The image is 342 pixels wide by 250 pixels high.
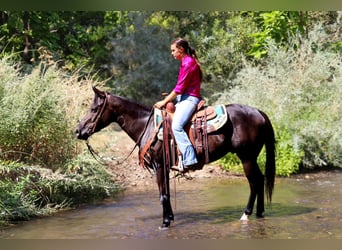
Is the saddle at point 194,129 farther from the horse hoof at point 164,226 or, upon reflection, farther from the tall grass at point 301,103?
the tall grass at point 301,103

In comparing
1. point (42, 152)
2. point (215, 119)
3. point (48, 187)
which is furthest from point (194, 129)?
point (42, 152)

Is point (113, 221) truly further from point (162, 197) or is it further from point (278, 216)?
point (278, 216)

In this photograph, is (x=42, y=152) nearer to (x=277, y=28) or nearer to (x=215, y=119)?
(x=215, y=119)

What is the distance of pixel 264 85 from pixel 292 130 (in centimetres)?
131

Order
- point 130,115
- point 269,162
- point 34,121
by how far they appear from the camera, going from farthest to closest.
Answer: point 34,121
point 269,162
point 130,115

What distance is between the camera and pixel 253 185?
6.13 metres

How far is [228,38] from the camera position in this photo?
15648 millimetres

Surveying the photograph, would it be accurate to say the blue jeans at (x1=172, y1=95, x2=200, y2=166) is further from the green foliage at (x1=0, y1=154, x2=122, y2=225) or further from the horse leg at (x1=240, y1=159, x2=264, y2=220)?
the green foliage at (x1=0, y1=154, x2=122, y2=225)

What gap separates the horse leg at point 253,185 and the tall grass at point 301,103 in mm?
3574

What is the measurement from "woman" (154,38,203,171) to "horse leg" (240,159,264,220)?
80 centimetres

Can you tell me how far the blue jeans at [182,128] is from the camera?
223 inches

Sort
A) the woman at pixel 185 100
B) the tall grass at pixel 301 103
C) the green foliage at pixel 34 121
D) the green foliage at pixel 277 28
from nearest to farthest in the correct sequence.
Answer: the woman at pixel 185 100 → the green foliage at pixel 34 121 → the tall grass at pixel 301 103 → the green foliage at pixel 277 28

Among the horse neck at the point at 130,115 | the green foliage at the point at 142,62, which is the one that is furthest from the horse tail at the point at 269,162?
the green foliage at the point at 142,62

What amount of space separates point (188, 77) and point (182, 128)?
0.61m
